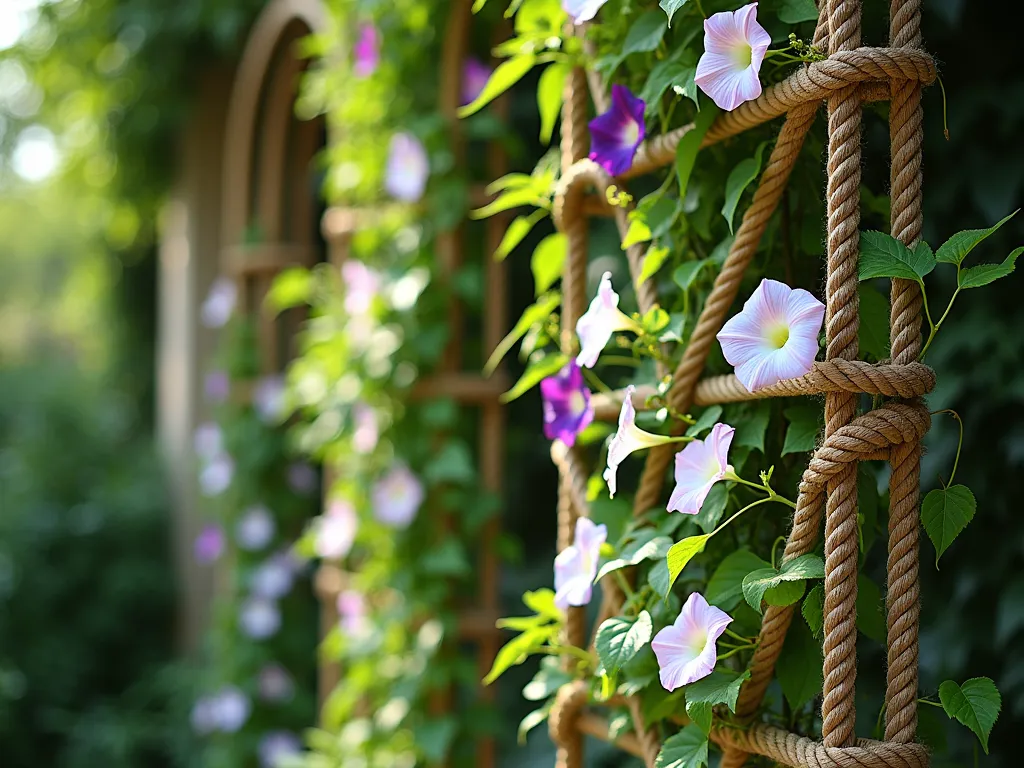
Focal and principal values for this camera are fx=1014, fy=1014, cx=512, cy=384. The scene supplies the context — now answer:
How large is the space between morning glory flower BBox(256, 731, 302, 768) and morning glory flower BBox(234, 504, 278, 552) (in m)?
0.46

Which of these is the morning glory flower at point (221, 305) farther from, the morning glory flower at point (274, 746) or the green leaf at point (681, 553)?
the green leaf at point (681, 553)

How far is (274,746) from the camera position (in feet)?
8.11

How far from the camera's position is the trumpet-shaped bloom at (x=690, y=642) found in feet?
2.72

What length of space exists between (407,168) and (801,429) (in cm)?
108

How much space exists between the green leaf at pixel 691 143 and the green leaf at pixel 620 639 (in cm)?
39

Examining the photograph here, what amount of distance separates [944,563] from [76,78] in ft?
10.3

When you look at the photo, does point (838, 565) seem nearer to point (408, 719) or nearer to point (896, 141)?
point (896, 141)

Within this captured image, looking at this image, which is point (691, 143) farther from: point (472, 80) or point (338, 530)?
point (338, 530)

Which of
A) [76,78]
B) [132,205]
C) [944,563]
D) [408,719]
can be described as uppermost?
[76,78]

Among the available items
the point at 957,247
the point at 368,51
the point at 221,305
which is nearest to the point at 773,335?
the point at 957,247

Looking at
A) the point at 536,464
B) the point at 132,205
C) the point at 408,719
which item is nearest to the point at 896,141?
the point at 408,719

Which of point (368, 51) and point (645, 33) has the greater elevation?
point (368, 51)

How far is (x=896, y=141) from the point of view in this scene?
782mm

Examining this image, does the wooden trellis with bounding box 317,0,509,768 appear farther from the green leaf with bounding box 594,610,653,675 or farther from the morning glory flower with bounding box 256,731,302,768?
the morning glory flower with bounding box 256,731,302,768
